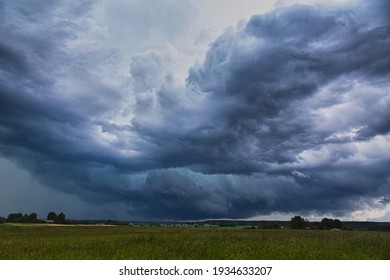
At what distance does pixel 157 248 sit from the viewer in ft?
62.3
